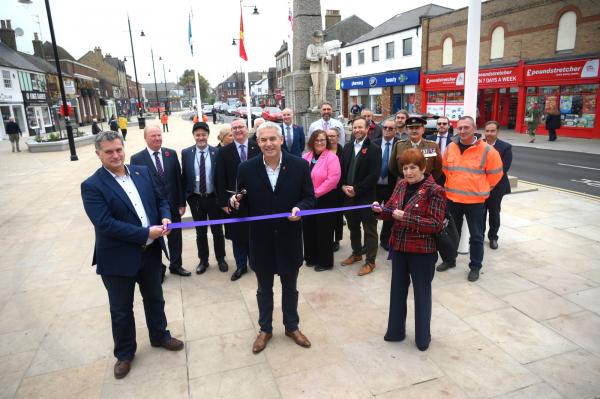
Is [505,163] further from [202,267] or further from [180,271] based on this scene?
[180,271]

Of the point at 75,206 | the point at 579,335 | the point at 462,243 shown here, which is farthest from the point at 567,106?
the point at 75,206

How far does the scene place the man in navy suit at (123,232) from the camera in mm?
3254

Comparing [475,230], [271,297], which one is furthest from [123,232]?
[475,230]

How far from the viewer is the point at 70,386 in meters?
3.43

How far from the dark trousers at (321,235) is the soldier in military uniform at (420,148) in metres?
0.99

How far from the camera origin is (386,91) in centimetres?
3550

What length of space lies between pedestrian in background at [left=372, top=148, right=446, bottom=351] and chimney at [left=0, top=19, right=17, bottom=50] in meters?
49.4

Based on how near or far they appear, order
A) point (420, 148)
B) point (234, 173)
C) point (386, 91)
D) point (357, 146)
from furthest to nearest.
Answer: point (386, 91)
point (357, 146)
point (234, 173)
point (420, 148)

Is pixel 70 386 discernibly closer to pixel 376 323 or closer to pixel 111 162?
pixel 111 162

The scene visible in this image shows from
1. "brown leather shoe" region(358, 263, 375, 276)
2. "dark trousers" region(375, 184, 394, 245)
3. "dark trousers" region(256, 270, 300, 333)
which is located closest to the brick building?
"dark trousers" region(375, 184, 394, 245)

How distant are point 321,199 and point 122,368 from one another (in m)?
3.25

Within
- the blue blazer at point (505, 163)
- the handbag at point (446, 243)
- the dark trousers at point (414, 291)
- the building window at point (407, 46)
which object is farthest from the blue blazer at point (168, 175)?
the building window at point (407, 46)

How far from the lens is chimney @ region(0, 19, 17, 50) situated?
39400 millimetres

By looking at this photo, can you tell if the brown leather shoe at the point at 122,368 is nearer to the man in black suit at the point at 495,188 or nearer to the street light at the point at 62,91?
the man in black suit at the point at 495,188
